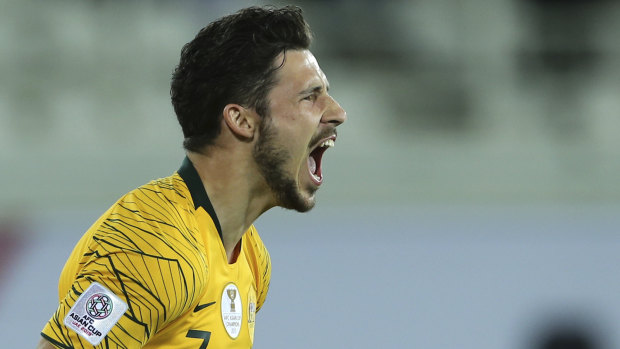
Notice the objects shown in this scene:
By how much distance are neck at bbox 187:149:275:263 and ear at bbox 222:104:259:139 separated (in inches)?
2.2

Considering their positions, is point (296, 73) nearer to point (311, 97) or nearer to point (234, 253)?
point (311, 97)

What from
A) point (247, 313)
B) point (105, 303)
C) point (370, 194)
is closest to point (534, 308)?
point (370, 194)

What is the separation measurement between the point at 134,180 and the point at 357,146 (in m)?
1.87

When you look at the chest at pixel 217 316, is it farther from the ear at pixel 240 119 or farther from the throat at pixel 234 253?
the ear at pixel 240 119

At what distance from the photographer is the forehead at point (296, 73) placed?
6.77ft

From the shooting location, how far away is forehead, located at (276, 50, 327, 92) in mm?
2062

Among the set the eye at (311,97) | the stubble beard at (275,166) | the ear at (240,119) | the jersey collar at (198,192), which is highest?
the eye at (311,97)

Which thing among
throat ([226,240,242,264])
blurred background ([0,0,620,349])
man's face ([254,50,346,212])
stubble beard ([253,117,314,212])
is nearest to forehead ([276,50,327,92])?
man's face ([254,50,346,212])

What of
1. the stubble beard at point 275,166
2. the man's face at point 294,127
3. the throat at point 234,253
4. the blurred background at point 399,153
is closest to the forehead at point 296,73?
the man's face at point 294,127

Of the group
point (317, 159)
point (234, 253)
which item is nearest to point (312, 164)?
point (317, 159)

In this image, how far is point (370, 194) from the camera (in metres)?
7.32

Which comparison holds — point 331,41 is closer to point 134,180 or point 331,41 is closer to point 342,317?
point 134,180

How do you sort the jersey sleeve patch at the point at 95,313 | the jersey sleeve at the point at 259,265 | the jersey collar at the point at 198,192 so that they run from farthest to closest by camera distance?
1. the jersey sleeve at the point at 259,265
2. the jersey collar at the point at 198,192
3. the jersey sleeve patch at the point at 95,313

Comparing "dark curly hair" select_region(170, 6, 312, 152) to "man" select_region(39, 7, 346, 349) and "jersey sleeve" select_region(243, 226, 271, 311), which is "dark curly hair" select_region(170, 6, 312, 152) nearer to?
"man" select_region(39, 7, 346, 349)
